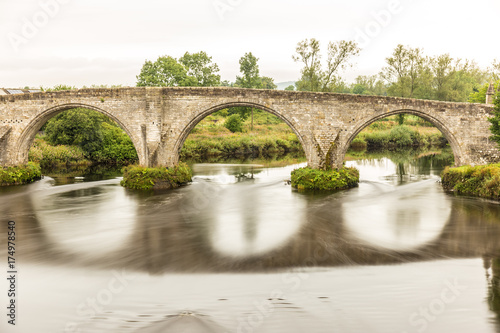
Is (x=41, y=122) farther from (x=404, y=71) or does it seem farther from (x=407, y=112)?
(x=404, y=71)

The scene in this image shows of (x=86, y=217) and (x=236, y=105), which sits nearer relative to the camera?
(x=86, y=217)

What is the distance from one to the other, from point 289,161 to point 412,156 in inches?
445

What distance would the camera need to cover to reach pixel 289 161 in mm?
31891

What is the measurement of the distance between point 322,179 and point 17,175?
53.1 feet

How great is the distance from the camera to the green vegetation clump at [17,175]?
65.8 ft

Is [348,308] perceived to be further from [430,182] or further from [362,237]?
[430,182]

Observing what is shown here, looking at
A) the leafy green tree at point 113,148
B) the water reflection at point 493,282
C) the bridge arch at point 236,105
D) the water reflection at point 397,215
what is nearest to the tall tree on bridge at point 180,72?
the leafy green tree at point 113,148

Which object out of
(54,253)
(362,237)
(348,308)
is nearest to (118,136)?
(54,253)

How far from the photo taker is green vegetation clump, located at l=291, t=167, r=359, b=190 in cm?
1783

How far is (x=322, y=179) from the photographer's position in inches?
702

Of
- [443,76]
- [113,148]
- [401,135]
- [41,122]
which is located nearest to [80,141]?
[113,148]

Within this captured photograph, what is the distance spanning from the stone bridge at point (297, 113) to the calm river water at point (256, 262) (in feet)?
8.75

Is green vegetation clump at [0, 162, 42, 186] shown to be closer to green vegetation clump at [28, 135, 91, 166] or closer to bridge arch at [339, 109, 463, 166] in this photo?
green vegetation clump at [28, 135, 91, 166]

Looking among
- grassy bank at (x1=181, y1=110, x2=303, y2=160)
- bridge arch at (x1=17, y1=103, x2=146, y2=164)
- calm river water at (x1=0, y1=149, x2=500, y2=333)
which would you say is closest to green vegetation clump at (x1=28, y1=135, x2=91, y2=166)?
bridge arch at (x1=17, y1=103, x2=146, y2=164)
